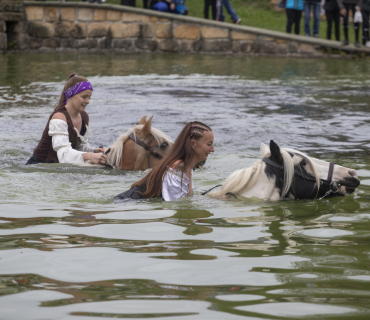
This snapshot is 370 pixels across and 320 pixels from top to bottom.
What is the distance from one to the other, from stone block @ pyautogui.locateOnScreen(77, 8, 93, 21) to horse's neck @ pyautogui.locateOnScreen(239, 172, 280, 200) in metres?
19.3

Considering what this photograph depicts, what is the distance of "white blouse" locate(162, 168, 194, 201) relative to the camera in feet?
16.3

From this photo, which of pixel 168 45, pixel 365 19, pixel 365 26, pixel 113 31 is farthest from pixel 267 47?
pixel 113 31

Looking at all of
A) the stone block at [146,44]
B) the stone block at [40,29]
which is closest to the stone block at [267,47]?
the stone block at [146,44]

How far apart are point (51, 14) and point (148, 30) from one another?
3951 mm

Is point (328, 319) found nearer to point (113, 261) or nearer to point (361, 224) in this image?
point (113, 261)

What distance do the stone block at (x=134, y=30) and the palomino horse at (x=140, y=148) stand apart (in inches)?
661

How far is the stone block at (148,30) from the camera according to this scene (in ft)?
73.1

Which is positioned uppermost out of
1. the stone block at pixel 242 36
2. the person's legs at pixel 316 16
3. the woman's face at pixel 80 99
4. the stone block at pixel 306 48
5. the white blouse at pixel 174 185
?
the person's legs at pixel 316 16

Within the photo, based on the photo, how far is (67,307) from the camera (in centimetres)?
281

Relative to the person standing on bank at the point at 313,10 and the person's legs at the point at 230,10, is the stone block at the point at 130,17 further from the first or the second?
the person standing on bank at the point at 313,10

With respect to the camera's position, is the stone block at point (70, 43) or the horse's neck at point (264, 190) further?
the stone block at point (70, 43)

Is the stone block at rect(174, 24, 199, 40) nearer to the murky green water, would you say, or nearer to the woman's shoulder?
the murky green water

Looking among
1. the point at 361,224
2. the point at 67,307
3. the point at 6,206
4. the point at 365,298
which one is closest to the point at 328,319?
the point at 365,298

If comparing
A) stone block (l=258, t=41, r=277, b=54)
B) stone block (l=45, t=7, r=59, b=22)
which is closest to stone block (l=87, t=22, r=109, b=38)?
stone block (l=45, t=7, r=59, b=22)
